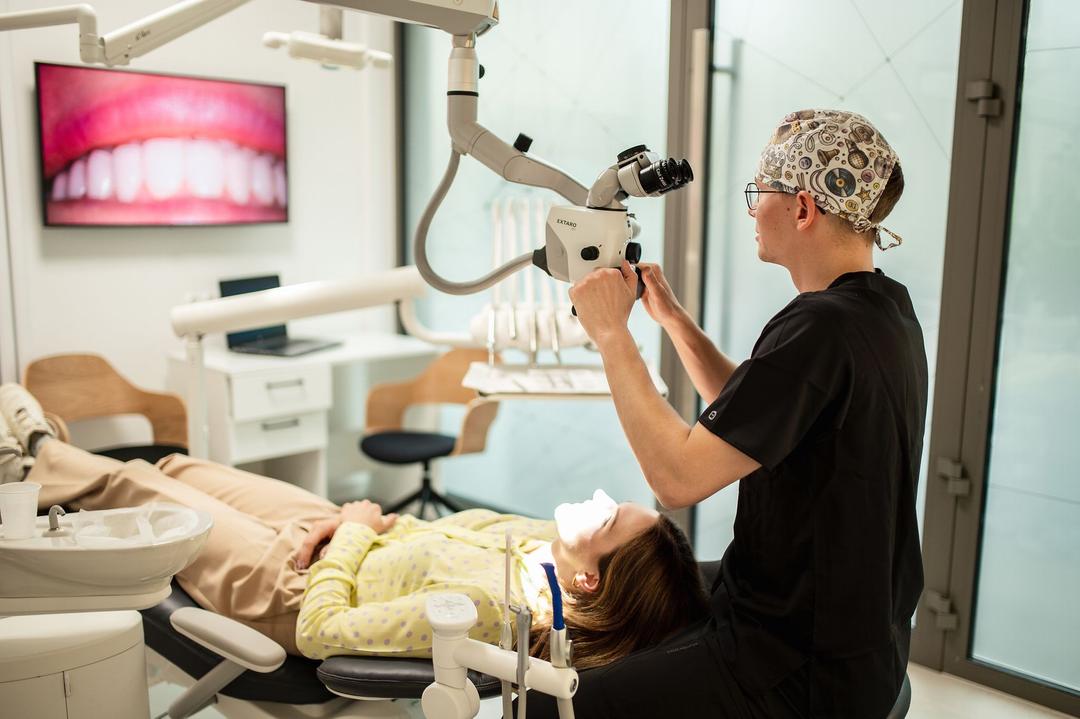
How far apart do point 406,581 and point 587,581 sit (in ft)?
1.30

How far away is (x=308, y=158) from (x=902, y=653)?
3.23 m

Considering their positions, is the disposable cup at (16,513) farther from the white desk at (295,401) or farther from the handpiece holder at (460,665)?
the white desk at (295,401)

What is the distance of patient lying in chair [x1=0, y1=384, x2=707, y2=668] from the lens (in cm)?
162

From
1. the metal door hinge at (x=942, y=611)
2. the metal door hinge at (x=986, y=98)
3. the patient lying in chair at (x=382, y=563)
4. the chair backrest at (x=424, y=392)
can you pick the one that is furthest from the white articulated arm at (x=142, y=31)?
the metal door hinge at (x=942, y=611)

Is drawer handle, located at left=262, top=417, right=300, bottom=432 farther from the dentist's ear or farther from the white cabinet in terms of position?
the dentist's ear

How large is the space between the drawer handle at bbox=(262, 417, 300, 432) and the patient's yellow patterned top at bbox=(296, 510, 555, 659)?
4.16ft

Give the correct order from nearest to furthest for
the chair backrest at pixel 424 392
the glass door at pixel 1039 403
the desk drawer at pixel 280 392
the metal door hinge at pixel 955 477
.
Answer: the glass door at pixel 1039 403 → the metal door hinge at pixel 955 477 → the desk drawer at pixel 280 392 → the chair backrest at pixel 424 392

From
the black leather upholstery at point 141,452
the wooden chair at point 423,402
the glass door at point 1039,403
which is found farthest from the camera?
the wooden chair at point 423,402

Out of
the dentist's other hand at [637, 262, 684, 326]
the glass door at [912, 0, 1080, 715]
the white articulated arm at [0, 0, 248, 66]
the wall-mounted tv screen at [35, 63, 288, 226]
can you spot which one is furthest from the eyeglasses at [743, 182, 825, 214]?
the wall-mounted tv screen at [35, 63, 288, 226]

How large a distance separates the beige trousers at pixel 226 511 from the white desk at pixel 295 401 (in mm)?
740

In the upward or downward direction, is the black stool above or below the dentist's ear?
below

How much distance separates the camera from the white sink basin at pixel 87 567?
1.27m

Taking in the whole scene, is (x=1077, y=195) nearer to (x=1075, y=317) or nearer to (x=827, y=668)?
(x=1075, y=317)

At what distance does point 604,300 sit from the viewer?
4.55 feet
